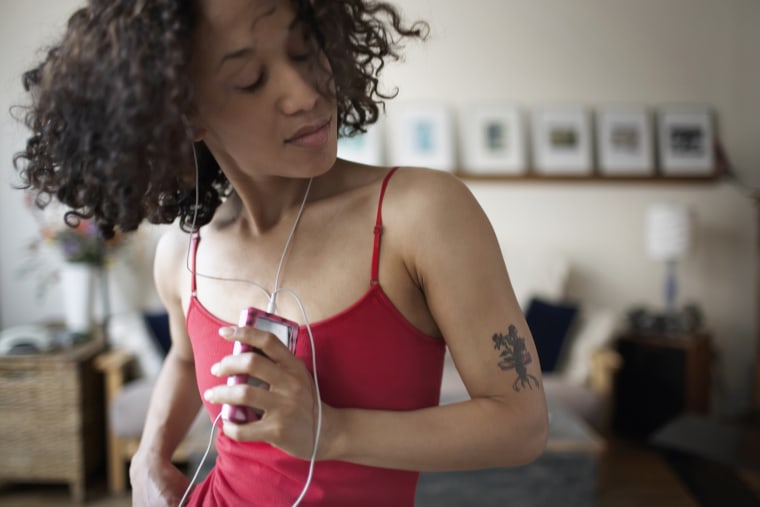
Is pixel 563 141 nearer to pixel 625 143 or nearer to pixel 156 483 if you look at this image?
pixel 625 143

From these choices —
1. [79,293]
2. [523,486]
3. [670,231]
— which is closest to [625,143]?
[670,231]

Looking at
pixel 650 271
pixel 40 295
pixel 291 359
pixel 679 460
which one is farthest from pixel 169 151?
pixel 650 271

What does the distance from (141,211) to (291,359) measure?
312 mm

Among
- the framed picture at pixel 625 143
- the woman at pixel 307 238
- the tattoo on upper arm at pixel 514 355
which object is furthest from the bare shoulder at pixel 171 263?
the framed picture at pixel 625 143

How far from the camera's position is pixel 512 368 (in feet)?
2.42

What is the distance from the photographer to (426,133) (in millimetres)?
4098

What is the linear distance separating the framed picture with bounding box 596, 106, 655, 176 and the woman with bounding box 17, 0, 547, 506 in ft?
11.5

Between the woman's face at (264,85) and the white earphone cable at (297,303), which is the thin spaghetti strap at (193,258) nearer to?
the white earphone cable at (297,303)

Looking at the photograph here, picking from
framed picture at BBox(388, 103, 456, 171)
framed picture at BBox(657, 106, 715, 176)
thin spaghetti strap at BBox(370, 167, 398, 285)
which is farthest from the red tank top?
framed picture at BBox(657, 106, 715, 176)

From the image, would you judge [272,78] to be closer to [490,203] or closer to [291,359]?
[291,359]

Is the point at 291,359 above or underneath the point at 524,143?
underneath

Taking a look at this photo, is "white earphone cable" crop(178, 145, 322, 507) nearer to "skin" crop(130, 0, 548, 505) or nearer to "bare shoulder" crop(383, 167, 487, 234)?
"skin" crop(130, 0, 548, 505)

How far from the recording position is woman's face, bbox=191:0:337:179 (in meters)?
0.70

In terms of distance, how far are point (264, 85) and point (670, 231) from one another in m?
3.49
